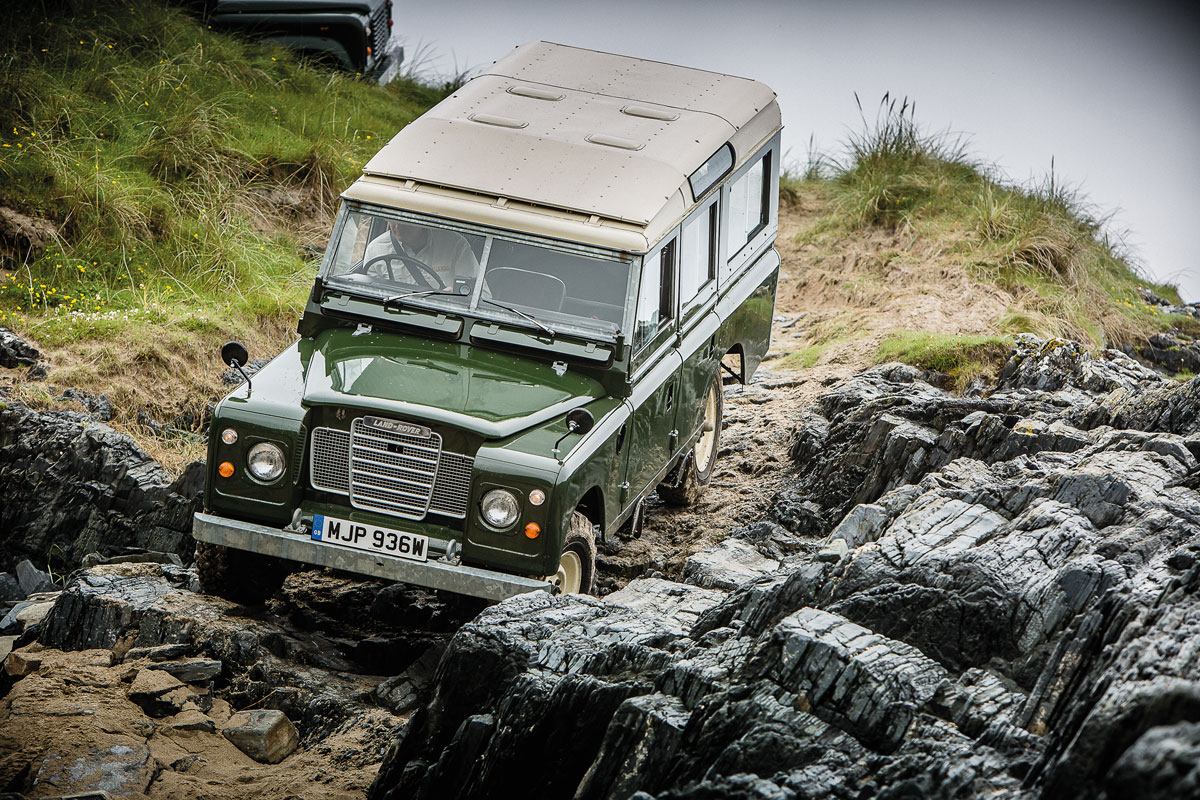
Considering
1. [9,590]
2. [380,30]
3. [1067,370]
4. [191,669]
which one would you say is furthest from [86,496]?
[380,30]

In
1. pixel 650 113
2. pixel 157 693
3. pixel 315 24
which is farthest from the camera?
pixel 315 24

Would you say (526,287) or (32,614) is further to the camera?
(526,287)

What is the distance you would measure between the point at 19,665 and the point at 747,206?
17.9 ft

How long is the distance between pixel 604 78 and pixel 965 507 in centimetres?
431

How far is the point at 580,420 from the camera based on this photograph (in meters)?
5.79

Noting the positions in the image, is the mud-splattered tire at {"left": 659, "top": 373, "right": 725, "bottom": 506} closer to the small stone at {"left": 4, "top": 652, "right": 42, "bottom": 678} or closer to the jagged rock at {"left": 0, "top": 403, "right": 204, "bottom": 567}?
the jagged rock at {"left": 0, "top": 403, "right": 204, "bottom": 567}

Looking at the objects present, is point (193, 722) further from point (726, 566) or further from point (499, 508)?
point (726, 566)

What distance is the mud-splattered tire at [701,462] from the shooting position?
8.27 m

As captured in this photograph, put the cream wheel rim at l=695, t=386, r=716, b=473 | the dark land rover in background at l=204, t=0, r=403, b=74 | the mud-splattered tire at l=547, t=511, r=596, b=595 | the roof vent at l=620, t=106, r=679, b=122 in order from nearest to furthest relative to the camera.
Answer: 1. the mud-splattered tire at l=547, t=511, r=596, b=595
2. the roof vent at l=620, t=106, r=679, b=122
3. the cream wheel rim at l=695, t=386, r=716, b=473
4. the dark land rover in background at l=204, t=0, r=403, b=74

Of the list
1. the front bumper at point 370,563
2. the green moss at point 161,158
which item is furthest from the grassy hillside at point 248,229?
the front bumper at point 370,563

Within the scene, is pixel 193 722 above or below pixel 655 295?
below

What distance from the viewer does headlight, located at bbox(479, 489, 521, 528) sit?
5629 mm

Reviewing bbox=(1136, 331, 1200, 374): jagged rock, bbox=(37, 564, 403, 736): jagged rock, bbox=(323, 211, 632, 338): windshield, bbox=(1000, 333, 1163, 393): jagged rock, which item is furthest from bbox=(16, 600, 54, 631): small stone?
bbox=(1136, 331, 1200, 374): jagged rock

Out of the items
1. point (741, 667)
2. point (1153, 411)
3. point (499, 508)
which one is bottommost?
point (741, 667)
